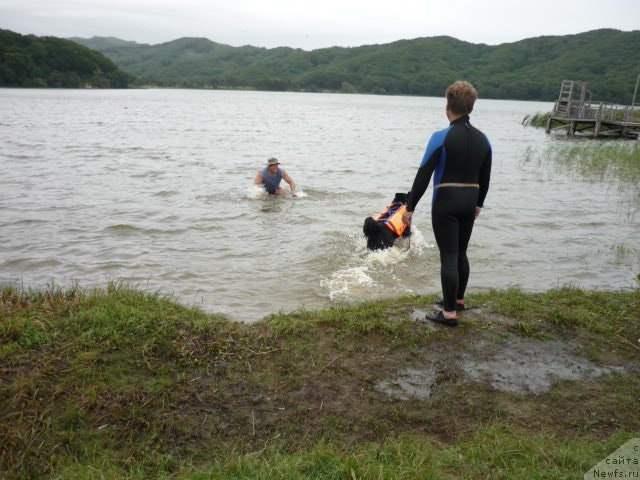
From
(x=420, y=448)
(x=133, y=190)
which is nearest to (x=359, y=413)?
(x=420, y=448)

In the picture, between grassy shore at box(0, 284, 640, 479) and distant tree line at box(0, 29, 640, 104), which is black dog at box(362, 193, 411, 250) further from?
distant tree line at box(0, 29, 640, 104)

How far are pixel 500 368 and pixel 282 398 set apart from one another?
6.72 ft

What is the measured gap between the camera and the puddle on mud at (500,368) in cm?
430

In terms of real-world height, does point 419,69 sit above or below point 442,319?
above

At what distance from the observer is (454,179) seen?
5.02m

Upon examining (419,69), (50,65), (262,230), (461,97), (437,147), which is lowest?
(262,230)

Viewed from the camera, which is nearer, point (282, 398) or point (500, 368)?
point (282, 398)

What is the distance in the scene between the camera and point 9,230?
1057 cm

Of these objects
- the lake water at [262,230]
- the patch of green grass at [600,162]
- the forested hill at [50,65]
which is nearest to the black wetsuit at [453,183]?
the lake water at [262,230]

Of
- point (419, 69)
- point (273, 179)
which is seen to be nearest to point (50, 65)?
point (419, 69)

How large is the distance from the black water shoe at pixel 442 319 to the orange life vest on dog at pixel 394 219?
363 centimetres

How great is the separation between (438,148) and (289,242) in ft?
20.0

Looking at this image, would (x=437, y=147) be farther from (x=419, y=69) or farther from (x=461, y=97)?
(x=419, y=69)

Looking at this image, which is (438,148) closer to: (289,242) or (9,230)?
(289,242)
